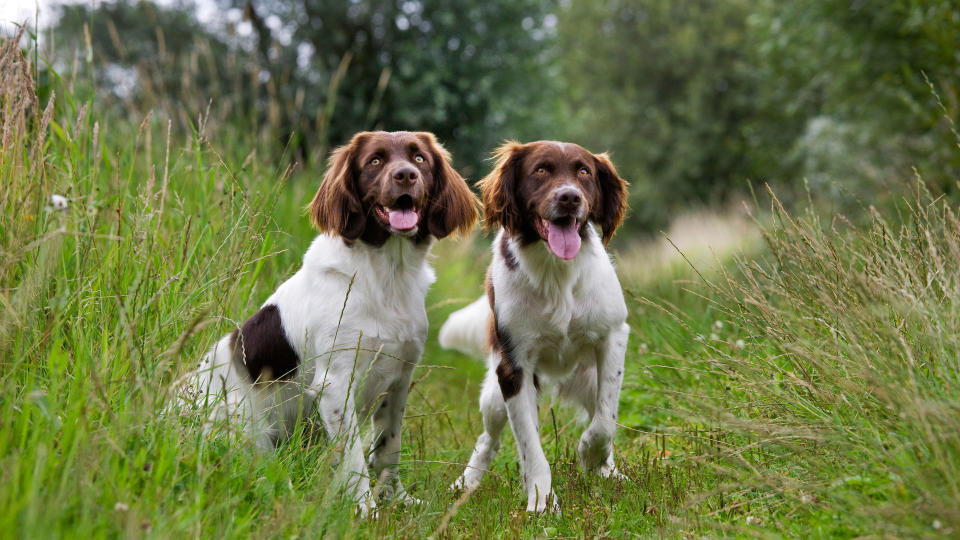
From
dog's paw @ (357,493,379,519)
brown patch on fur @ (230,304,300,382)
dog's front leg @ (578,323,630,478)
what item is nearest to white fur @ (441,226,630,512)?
dog's front leg @ (578,323,630,478)

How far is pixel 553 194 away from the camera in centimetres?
315

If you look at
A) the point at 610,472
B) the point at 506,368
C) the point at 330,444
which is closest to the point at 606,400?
the point at 610,472

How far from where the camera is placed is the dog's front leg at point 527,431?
3013 millimetres

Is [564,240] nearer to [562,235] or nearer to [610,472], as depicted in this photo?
[562,235]

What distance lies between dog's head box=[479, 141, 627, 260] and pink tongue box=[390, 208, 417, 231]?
50 cm

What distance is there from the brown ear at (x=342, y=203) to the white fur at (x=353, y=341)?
0.06 metres

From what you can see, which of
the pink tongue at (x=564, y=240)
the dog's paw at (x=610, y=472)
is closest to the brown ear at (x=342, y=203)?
the pink tongue at (x=564, y=240)

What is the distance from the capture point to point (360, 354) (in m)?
3.04

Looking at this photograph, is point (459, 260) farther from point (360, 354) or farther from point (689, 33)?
point (689, 33)

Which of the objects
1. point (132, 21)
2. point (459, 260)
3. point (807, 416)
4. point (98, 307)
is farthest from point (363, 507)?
Result: point (132, 21)

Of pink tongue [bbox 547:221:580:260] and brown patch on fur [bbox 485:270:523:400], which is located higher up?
pink tongue [bbox 547:221:580:260]

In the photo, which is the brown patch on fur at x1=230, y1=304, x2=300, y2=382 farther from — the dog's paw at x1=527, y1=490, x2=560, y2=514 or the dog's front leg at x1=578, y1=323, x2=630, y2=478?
the dog's front leg at x1=578, y1=323, x2=630, y2=478

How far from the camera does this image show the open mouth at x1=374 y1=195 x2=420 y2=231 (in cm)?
308

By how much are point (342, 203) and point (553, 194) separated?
33.6 inches
